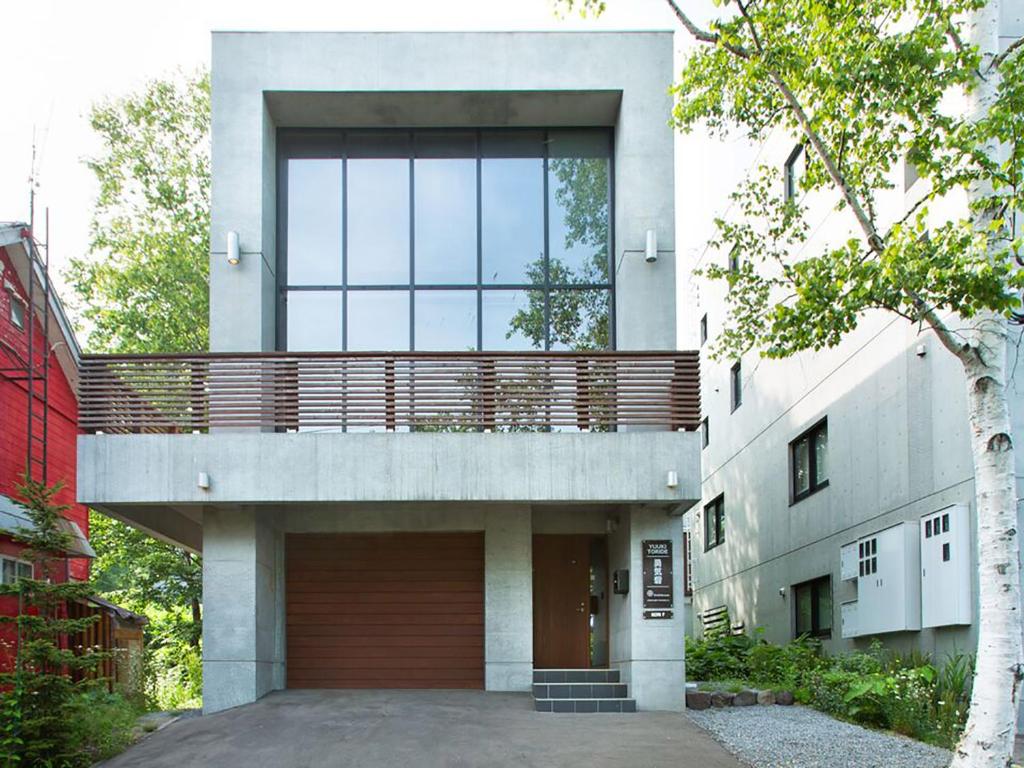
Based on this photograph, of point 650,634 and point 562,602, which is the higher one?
point 562,602

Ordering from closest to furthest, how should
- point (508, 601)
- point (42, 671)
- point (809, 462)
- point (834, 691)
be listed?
point (42, 671) → point (834, 691) → point (508, 601) → point (809, 462)

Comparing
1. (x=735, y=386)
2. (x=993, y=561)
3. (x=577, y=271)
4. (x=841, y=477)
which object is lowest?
(x=993, y=561)

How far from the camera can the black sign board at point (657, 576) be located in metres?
13.8

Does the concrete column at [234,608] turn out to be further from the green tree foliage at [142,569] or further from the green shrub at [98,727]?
the green tree foliage at [142,569]

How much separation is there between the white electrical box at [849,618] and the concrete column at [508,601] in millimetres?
4664

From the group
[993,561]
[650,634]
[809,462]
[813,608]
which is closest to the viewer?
[993,561]

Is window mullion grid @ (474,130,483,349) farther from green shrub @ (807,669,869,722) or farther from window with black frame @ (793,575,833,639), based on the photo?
window with black frame @ (793,575,833,639)

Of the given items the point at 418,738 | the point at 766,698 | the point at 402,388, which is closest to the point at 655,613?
the point at 766,698

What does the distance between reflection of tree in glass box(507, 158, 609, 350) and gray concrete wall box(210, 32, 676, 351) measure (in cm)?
56

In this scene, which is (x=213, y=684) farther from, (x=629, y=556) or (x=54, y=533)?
(x=629, y=556)

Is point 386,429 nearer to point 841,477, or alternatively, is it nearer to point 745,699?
point 745,699

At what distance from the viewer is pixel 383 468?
13.5 meters

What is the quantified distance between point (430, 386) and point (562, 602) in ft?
14.9

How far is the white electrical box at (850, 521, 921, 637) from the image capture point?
45.5ft
